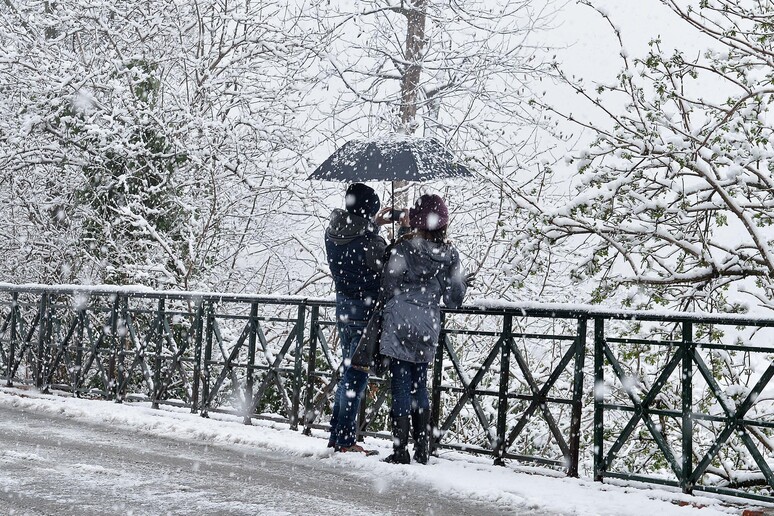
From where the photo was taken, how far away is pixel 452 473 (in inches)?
258

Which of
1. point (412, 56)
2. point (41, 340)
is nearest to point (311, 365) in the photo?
point (41, 340)

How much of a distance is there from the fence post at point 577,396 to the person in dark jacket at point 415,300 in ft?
3.03

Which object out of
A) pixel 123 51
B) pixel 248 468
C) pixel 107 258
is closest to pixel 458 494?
pixel 248 468

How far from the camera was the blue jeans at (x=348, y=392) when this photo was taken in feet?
23.2

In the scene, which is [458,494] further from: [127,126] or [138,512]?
[127,126]

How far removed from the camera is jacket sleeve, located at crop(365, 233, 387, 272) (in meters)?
6.96

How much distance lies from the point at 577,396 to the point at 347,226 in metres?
2.16

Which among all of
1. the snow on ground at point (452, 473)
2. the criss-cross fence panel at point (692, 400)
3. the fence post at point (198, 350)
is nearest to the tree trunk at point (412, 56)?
the fence post at point (198, 350)

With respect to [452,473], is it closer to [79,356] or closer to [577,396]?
[577,396]

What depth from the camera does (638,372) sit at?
28.0 ft

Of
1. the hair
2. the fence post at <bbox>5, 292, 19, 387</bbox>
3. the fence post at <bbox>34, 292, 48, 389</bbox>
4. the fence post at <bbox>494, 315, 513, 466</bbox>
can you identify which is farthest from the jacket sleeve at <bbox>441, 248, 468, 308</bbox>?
→ the fence post at <bbox>5, 292, 19, 387</bbox>

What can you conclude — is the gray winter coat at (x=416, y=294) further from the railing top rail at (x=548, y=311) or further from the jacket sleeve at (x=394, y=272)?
the railing top rail at (x=548, y=311)

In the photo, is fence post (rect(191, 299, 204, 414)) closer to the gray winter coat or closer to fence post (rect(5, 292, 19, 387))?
the gray winter coat

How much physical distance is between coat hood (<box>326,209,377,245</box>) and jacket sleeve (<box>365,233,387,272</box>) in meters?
0.08
